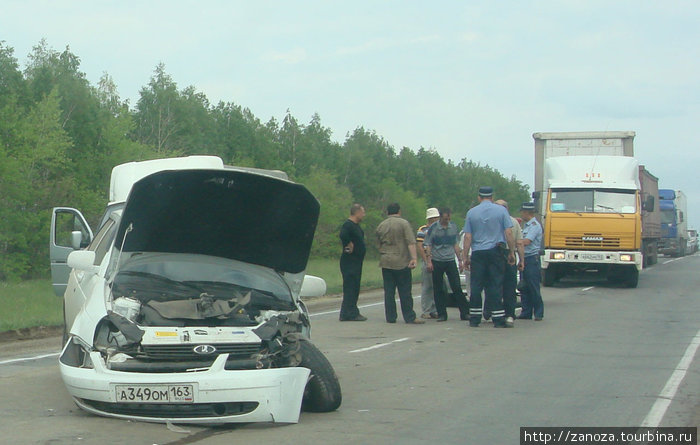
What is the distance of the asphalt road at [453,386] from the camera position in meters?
6.61

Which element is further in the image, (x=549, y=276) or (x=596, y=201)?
(x=549, y=276)

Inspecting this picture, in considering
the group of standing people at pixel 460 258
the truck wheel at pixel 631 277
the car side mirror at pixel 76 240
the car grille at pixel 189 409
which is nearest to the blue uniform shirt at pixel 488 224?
the group of standing people at pixel 460 258

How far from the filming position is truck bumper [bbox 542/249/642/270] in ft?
79.4

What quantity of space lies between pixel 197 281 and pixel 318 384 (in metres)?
1.37

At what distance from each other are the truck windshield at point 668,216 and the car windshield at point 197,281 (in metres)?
50.3

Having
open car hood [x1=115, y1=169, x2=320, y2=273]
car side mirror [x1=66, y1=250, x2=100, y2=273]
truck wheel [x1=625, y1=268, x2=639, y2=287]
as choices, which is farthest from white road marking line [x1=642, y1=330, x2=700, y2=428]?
truck wheel [x1=625, y1=268, x2=639, y2=287]

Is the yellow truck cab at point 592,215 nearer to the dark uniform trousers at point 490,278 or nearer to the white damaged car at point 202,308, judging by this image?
the dark uniform trousers at point 490,278

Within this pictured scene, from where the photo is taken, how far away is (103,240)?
30.5 feet

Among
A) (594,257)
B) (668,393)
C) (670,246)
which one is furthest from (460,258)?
(670,246)

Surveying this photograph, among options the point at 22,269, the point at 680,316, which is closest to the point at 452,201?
the point at 22,269

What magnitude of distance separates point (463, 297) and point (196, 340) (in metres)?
9.35

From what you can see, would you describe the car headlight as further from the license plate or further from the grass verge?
the grass verge

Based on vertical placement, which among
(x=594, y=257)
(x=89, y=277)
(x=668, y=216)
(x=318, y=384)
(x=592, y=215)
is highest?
(x=668, y=216)

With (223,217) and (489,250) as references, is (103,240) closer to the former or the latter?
(223,217)
